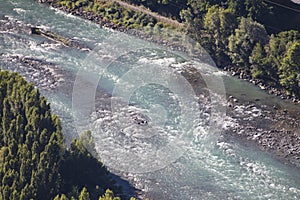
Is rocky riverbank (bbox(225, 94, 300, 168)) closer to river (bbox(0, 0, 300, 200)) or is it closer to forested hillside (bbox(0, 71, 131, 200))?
river (bbox(0, 0, 300, 200))

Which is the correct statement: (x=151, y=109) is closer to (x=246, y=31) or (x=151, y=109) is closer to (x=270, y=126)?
(x=270, y=126)

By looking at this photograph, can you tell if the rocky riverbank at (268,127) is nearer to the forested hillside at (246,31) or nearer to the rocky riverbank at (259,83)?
the rocky riverbank at (259,83)

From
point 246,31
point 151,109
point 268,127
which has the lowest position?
point 151,109

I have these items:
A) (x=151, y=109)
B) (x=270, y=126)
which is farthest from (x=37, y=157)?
(x=270, y=126)

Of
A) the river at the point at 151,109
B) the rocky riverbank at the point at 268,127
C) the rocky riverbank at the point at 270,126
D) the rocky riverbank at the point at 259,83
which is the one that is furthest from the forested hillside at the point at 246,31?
the rocky riverbank at the point at 268,127

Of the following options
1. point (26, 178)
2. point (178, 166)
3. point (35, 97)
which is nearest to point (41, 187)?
point (26, 178)

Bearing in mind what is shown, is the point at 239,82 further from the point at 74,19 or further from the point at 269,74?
the point at 74,19

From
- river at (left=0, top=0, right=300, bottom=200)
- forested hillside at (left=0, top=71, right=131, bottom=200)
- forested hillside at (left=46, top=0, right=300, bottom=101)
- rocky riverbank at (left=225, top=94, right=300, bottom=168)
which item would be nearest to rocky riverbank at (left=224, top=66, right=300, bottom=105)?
forested hillside at (left=46, top=0, right=300, bottom=101)
